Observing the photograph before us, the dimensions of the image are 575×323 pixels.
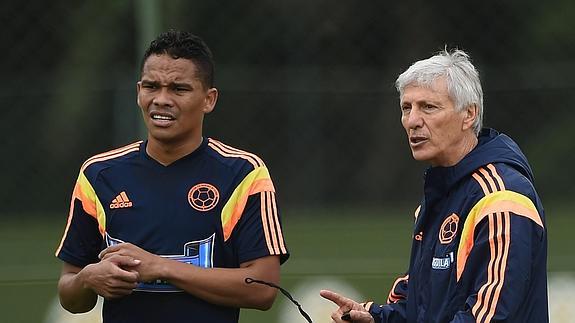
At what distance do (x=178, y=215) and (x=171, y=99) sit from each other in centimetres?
39

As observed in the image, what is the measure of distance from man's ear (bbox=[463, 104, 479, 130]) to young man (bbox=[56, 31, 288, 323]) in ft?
2.39

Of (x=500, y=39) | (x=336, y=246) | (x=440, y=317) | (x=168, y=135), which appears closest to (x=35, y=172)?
(x=336, y=246)

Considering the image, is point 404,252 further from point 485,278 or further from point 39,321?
point 485,278

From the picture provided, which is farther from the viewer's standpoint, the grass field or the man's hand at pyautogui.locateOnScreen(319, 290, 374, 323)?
the grass field

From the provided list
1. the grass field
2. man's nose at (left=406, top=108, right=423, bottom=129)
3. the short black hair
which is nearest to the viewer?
man's nose at (left=406, top=108, right=423, bottom=129)

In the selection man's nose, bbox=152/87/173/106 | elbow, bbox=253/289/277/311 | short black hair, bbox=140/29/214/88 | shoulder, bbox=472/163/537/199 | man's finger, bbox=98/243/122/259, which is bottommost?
elbow, bbox=253/289/277/311

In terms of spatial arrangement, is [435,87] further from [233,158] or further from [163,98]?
[163,98]

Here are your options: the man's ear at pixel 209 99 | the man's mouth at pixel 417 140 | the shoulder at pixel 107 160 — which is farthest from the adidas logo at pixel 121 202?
the man's mouth at pixel 417 140

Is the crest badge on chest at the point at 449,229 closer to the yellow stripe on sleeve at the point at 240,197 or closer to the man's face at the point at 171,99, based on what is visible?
the yellow stripe on sleeve at the point at 240,197

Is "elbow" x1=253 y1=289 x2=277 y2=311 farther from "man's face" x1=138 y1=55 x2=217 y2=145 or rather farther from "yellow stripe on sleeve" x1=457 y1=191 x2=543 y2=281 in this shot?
"yellow stripe on sleeve" x1=457 y1=191 x2=543 y2=281

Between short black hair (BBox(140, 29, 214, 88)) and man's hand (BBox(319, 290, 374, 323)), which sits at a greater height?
short black hair (BBox(140, 29, 214, 88))

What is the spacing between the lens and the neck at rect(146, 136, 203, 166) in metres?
4.45

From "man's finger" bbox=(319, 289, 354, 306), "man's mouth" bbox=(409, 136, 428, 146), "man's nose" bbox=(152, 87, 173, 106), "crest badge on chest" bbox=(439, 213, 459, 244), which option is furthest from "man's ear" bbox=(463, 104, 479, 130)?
"man's nose" bbox=(152, 87, 173, 106)

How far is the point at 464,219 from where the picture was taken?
3971 mm
